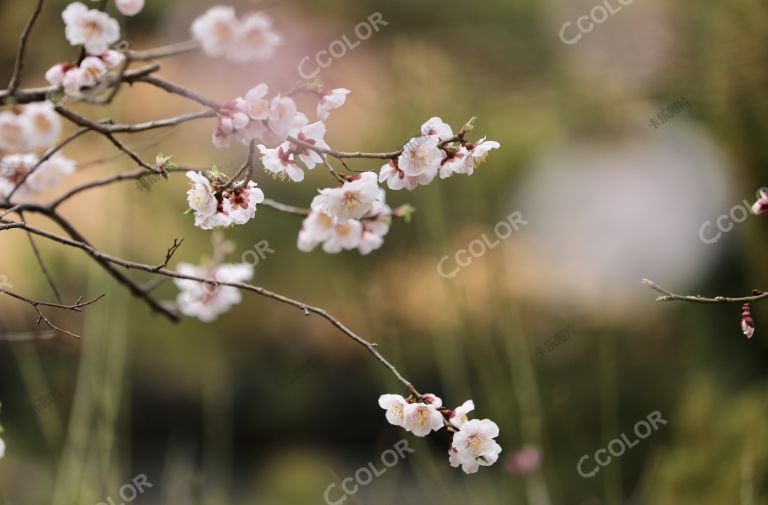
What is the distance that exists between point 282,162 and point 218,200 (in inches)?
1.8

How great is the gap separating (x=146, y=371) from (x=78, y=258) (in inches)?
21.4

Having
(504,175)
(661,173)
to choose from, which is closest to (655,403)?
(661,173)

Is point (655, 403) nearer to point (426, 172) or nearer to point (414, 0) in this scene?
point (414, 0)

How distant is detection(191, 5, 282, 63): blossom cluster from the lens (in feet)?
1.23

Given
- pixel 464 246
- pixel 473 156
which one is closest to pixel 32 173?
pixel 473 156

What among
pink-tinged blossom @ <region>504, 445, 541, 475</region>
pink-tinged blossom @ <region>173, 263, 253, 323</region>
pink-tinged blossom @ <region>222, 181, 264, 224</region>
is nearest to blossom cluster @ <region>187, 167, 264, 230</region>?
pink-tinged blossom @ <region>222, 181, 264, 224</region>

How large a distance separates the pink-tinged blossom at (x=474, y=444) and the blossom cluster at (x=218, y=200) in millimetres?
178

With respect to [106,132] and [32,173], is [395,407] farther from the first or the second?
[32,173]

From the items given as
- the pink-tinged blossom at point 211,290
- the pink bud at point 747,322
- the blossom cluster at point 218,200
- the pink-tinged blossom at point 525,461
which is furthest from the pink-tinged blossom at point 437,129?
the pink-tinged blossom at point 525,461

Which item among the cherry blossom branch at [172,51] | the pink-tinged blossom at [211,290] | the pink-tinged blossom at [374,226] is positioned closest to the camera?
the cherry blossom branch at [172,51]

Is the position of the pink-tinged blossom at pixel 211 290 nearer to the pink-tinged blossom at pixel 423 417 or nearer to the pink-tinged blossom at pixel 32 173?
the pink-tinged blossom at pixel 32 173

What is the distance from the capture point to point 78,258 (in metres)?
2.15

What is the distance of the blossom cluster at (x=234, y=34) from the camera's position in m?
0.38

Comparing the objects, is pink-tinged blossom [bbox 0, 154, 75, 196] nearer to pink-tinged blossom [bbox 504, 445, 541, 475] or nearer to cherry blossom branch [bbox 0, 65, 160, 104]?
cherry blossom branch [bbox 0, 65, 160, 104]
